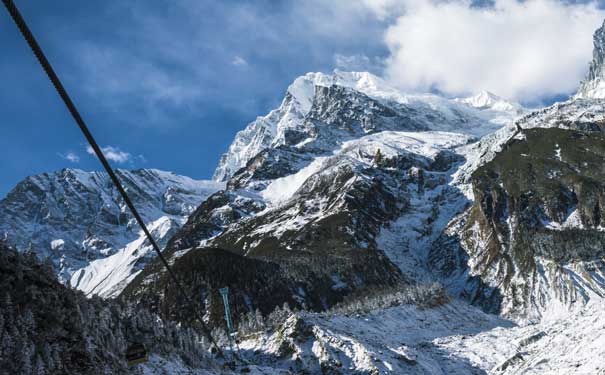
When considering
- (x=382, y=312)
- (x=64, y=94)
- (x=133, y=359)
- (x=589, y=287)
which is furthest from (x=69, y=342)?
(x=589, y=287)

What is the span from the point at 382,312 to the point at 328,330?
4223 cm

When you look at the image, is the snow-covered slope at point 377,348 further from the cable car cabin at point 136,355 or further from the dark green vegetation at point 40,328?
the dark green vegetation at point 40,328

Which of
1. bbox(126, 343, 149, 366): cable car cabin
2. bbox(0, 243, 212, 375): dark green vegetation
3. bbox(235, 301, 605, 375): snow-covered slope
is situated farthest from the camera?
bbox(235, 301, 605, 375): snow-covered slope

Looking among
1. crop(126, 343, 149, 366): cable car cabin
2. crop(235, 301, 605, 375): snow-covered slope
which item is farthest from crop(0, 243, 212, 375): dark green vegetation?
crop(235, 301, 605, 375): snow-covered slope

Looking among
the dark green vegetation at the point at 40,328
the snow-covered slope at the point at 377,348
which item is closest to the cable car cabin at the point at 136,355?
the dark green vegetation at the point at 40,328

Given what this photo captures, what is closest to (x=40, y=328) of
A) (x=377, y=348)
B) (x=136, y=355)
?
(x=136, y=355)

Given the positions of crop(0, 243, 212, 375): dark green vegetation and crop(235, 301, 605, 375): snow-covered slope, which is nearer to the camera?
crop(0, 243, 212, 375): dark green vegetation

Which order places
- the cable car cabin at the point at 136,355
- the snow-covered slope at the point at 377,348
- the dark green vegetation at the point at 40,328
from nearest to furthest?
the dark green vegetation at the point at 40,328 → the cable car cabin at the point at 136,355 → the snow-covered slope at the point at 377,348

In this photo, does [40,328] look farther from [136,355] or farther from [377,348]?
[377,348]

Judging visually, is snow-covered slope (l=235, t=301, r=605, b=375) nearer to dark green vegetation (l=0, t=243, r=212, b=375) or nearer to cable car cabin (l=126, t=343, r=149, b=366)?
cable car cabin (l=126, t=343, r=149, b=366)

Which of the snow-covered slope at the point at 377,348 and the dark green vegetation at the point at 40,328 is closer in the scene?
the dark green vegetation at the point at 40,328

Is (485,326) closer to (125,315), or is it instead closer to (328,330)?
(328,330)

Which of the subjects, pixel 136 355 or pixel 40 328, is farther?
pixel 136 355

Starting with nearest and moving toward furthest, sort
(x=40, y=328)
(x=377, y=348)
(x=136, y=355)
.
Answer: (x=40, y=328) < (x=136, y=355) < (x=377, y=348)
